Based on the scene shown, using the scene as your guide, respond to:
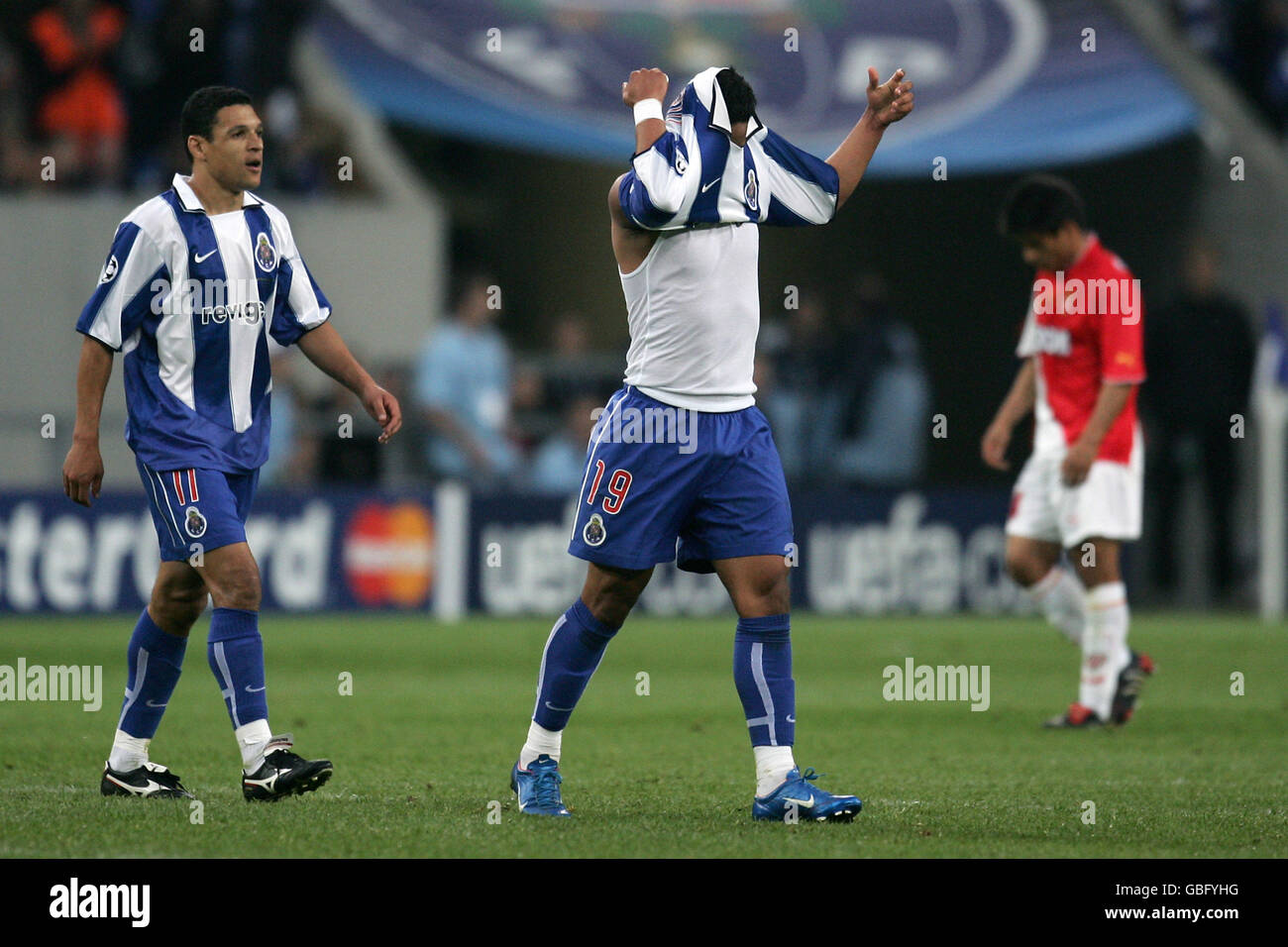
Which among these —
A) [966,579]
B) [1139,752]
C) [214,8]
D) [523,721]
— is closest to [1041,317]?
[1139,752]

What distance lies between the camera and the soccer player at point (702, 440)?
603cm

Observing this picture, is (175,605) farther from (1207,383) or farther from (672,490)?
(1207,383)

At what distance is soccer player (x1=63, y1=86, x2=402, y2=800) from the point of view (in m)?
6.25

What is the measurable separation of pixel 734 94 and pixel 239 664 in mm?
2290

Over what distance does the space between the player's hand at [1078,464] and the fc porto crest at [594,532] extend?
3326 millimetres

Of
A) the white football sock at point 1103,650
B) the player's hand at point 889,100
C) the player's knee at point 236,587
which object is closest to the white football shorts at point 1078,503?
the white football sock at point 1103,650

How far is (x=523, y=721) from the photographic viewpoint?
9.10 metres

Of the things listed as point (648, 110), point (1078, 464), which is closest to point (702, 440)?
point (648, 110)

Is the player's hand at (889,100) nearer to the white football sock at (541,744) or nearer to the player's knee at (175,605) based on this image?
the white football sock at (541,744)

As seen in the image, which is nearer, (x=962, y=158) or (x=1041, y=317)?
(x=1041, y=317)

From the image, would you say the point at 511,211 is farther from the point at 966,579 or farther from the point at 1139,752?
the point at 1139,752

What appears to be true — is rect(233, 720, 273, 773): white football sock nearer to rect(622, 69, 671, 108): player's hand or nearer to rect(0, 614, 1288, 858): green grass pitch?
rect(0, 614, 1288, 858): green grass pitch

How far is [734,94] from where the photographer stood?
6.06 meters
